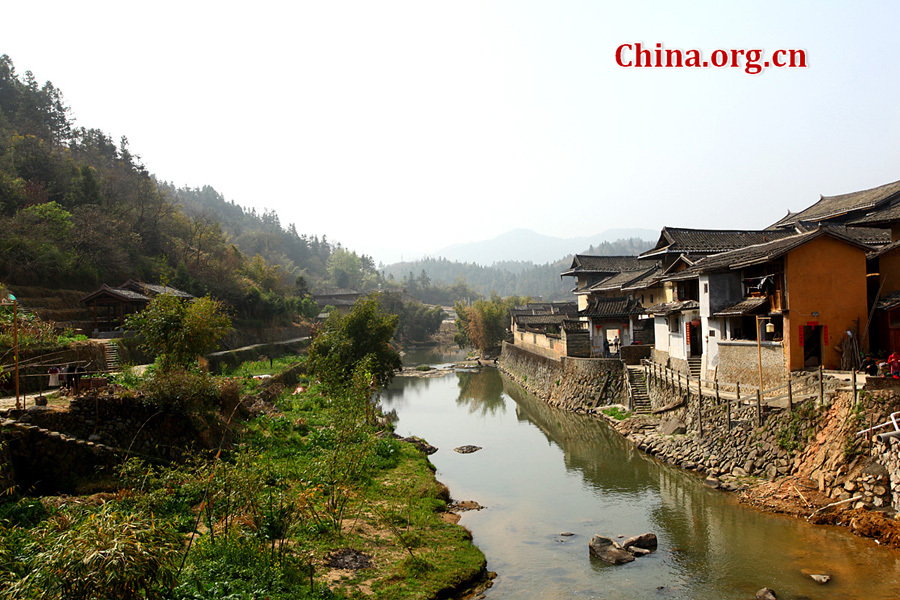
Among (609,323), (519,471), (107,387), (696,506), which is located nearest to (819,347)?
(696,506)

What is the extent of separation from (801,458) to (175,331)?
1961 centimetres

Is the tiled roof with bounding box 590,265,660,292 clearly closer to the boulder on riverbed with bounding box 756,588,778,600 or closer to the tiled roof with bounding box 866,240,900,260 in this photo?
the tiled roof with bounding box 866,240,900,260

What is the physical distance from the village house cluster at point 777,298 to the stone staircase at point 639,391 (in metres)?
1.56

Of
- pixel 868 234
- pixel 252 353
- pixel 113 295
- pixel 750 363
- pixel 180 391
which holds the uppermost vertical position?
pixel 868 234

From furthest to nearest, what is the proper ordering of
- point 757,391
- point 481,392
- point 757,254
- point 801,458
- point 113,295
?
A: 1. point 481,392
2. point 113,295
3. point 757,254
4. point 757,391
5. point 801,458

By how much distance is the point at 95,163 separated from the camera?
51.1 metres

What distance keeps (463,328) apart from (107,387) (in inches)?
2369

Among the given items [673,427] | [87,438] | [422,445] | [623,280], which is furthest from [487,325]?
[87,438]

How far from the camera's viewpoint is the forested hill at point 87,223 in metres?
31.2

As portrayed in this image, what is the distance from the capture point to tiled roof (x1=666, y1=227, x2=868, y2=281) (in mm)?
18234

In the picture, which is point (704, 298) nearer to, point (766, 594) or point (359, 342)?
point (766, 594)

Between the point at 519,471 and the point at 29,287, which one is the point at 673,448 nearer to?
the point at 519,471

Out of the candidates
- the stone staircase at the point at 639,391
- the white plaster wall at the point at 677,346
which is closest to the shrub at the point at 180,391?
the stone staircase at the point at 639,391

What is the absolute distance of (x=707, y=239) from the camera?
102 feet
